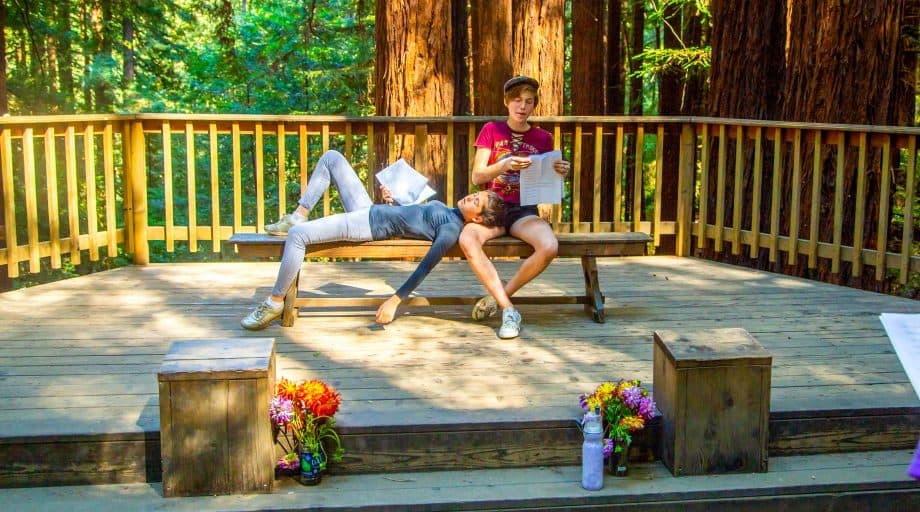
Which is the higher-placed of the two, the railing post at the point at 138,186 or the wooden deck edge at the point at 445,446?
the railing post at the point at 138,186

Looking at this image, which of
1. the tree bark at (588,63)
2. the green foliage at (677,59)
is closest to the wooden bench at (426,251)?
the green foliage at (677,59)

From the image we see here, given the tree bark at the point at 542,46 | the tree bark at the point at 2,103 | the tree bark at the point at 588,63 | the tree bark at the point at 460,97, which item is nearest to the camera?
the tree bark at the point at 542,46

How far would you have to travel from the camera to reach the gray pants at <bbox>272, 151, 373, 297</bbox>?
18.1 feet

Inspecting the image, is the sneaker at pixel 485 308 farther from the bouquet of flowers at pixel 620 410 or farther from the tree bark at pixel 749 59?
the tree bark at pixel 749 59

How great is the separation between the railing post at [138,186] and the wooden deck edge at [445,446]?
3.73 meters

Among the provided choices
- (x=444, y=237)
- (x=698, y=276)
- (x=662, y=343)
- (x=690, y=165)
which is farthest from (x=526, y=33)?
(x=662, y=343)

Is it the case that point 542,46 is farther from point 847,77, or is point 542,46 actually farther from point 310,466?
point 310,466

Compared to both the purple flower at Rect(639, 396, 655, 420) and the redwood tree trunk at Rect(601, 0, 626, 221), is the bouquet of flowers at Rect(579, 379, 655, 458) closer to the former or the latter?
the purple flower at Rect(639, 396, 655, 420)

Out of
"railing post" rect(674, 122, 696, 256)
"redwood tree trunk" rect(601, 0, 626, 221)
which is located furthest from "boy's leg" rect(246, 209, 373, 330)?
"redwood tree trunk" rect(601, 0, 626, 221)

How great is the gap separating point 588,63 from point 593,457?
1046cm

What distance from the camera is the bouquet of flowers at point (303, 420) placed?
147 inches

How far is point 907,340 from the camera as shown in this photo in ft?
6.58

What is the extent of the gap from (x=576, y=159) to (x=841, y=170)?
1.96 meters

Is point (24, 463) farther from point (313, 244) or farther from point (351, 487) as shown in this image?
point (313, 244)
